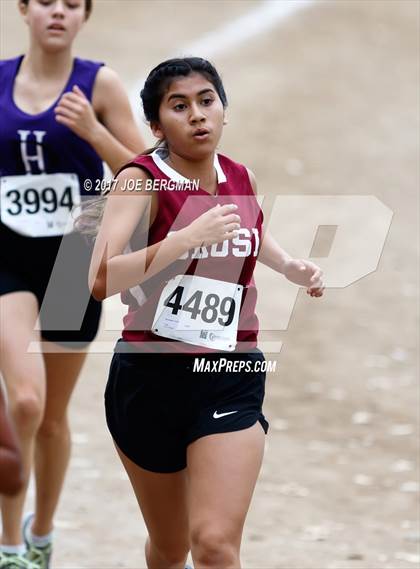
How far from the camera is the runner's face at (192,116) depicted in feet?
14.1

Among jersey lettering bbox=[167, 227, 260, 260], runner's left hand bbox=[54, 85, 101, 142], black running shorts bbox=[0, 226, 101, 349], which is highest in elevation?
runner's left hand bbox=[54, 85, 101, 142]

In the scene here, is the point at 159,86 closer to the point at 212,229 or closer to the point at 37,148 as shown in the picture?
the point at 212,229

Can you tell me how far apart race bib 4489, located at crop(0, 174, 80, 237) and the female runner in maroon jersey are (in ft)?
4.17

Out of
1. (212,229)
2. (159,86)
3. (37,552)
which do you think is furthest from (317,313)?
(212,229)

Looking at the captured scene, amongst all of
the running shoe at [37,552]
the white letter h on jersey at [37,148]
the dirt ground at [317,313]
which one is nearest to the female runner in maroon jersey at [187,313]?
the white letter h on jersey at [37,148]

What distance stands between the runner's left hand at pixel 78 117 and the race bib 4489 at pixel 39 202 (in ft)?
0.81

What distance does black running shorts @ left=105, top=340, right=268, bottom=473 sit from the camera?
428 cm

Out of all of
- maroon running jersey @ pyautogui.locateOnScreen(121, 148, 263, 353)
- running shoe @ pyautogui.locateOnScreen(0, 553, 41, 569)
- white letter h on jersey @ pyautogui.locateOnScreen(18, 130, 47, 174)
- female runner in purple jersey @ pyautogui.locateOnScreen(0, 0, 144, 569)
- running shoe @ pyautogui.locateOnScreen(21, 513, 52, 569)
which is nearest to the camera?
maroon running jersey @ pyautogui.locateOnScreen(121, 148, 263, 353)

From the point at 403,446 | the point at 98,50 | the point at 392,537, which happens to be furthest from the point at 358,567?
the point at 98,50

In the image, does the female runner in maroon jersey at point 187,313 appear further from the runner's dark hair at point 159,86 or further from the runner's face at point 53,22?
the runner's face at point 53,22

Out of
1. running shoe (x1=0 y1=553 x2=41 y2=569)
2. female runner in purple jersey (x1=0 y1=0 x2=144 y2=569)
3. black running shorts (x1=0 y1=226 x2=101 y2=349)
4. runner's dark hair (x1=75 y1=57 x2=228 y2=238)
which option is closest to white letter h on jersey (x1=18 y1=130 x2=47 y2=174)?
female runner in purple jersey (x1=0 y1=0 x2=144 y2=569)

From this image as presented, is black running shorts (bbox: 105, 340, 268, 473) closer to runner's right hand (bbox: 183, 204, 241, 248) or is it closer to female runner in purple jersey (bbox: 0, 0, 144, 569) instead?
runner's right hand (bbox: 183, 204, 241, 248)

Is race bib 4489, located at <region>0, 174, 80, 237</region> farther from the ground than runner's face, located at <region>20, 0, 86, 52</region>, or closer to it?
closer to it

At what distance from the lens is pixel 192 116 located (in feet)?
14.0
